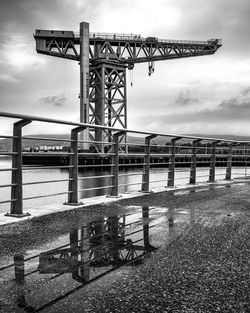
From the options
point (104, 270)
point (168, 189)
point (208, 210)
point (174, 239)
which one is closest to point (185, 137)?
point (168, 189)

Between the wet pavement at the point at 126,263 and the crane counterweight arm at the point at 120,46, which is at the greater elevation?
the crane counterweight arm at the point at 120,46

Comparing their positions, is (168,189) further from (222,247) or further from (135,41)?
(135,41)

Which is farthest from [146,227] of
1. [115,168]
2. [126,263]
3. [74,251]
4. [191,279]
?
[115,168]

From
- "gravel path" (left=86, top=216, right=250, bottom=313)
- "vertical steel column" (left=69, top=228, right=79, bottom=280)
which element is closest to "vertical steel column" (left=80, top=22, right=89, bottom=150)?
"vertical steel column" (left=69, top=228, right=79, bottom=280)

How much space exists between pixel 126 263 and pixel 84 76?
4477 centimetres

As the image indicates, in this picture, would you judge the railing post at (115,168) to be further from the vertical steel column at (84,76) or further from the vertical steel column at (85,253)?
the vertical steel column at (84,76)

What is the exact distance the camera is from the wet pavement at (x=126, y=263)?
2.55m

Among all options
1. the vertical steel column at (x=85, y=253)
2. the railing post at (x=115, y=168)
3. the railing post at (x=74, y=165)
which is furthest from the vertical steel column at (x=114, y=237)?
the railing post at (x=115, y=168)

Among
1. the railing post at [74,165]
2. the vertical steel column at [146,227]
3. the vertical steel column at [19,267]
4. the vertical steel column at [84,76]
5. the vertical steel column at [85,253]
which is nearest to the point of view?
the vertical steel column at [19,267]

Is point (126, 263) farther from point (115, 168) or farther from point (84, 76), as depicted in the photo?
point (84, 76)

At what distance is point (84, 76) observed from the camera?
46875mm

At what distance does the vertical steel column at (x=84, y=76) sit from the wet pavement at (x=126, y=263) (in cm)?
4035

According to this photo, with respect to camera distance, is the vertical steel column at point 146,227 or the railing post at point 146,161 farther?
the railing post at point 146,161

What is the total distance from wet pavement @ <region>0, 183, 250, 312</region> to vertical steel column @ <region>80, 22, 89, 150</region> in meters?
40.4
